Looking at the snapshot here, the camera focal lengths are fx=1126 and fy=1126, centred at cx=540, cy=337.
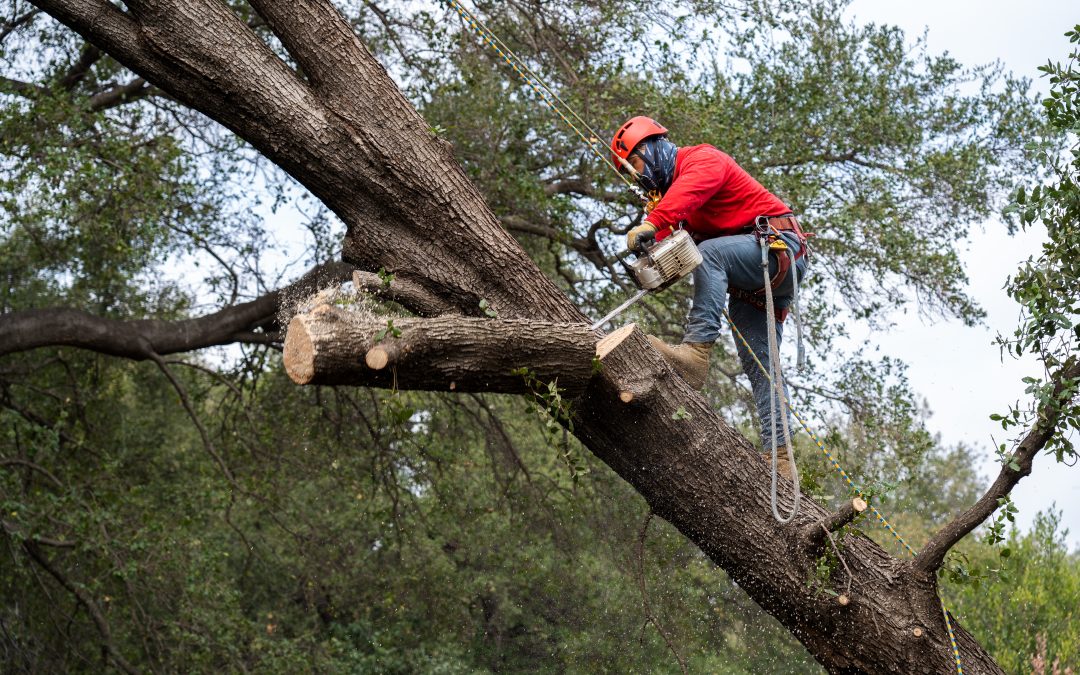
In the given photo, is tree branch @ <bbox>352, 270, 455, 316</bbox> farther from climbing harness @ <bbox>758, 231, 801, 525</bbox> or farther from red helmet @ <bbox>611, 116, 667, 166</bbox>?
climbing harness @ <bbox>758, 231, 801, 525</bbox>

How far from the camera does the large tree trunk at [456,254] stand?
455 centimetres

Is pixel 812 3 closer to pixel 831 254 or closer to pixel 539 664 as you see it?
pixel 831 254

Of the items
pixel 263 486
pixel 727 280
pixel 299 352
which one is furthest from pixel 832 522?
pixel 263 486

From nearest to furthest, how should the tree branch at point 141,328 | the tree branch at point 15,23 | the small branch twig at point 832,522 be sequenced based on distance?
the small branch twig at point 832,522 → the tree branch at point 141,328 → the tree branch at point 15,23

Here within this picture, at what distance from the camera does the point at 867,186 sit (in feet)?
28.4

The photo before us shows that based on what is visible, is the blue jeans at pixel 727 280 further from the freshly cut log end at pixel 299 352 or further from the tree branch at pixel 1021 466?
the freshly cut log end at pixel 299 352

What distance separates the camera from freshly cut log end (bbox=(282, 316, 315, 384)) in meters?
3.76

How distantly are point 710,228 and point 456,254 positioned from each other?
1233 millimetres

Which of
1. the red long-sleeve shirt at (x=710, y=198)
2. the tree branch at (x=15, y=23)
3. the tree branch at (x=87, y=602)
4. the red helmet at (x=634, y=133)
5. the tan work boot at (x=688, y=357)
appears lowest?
the tree branch at (x=87, y=602)

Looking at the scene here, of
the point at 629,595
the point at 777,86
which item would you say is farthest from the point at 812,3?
the point at 629,595

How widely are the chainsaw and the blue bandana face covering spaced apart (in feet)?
1.41

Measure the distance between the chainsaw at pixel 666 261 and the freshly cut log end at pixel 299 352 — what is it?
54.8 inches

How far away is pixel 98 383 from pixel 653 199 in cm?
764

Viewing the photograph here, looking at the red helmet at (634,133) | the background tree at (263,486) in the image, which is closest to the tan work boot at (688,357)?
the red helmet at (634,133)
